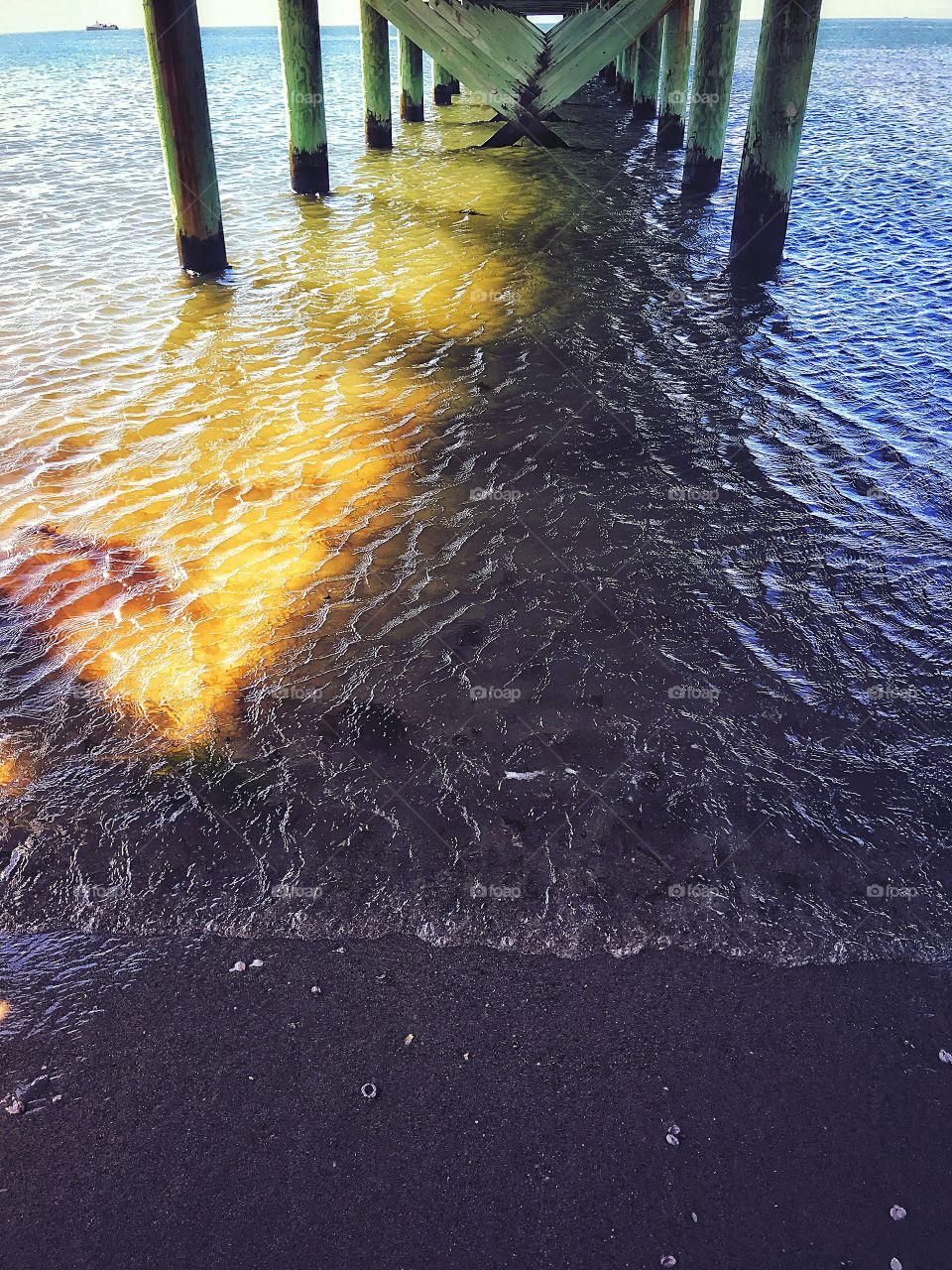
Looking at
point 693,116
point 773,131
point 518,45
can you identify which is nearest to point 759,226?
point 773,131

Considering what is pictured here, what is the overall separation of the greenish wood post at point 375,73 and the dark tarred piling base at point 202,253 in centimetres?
753

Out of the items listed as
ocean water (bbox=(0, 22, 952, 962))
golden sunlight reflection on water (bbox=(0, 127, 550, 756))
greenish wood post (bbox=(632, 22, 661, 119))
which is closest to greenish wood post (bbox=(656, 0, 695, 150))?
greenish wood post (bbox=(632, 22, 661, 119))

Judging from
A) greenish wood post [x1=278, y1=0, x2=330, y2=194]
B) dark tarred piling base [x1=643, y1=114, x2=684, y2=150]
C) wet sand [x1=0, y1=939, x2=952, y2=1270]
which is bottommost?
wet sand [x1=0, y1=939, x2=952, y2=1270]

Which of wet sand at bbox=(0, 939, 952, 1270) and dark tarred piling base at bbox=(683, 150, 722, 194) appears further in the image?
dark tarred piling base at bbox=(683, 150, 722, 194)

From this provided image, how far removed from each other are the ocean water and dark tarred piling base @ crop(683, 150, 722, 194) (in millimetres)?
3817

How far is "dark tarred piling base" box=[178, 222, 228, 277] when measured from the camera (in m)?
9.39

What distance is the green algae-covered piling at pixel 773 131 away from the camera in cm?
819

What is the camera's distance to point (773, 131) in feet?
29.0

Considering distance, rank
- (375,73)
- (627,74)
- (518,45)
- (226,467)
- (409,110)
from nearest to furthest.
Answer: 1. (226,467)
2. (518,45)
3. (375,73)
4. (409,110)
5. (627,74)

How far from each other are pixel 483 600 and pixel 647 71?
20275 millimetres

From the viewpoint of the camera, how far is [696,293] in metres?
9.15

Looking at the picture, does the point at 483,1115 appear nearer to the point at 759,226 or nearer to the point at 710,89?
the point at 759,226

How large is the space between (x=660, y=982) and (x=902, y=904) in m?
0.90

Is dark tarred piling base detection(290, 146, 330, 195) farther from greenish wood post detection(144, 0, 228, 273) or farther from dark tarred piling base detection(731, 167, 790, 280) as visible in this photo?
dark tarred piling base detection(731, 167, 790, 280)
